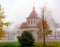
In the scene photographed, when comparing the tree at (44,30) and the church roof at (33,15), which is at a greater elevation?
the church roof at (33,15)

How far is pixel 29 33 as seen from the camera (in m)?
6.23

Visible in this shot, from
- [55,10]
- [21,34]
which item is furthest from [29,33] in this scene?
[55,10]

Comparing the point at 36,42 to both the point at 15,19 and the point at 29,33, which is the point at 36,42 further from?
the point at 15,19

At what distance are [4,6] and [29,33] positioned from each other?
748 mm

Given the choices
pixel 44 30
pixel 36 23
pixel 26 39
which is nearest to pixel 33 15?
pixel 36 23

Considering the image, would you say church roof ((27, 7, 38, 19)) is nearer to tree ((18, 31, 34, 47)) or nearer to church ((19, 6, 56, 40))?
church ((19, 6, 56, 40))

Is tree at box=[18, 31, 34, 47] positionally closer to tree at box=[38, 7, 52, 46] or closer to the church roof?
tree at box=[38, 7, 52, 46]

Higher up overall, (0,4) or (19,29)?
(0,4)

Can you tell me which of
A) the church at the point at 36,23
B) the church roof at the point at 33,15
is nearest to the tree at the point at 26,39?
the church at the point at 36,23

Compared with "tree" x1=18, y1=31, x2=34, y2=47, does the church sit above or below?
above

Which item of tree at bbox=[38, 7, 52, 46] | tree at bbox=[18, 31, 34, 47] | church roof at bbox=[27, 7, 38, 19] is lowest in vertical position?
tree at bbox=[18, 31, 34, 47]

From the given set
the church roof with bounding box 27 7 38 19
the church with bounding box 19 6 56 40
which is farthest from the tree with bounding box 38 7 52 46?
the church roof with bounding box 27 7 38 19

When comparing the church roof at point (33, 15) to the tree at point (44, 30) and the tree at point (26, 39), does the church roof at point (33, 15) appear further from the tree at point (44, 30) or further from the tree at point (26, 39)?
the tree at point (26, 39)

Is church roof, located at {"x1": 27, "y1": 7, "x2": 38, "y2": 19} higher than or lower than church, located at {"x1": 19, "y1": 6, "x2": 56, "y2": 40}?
higher
